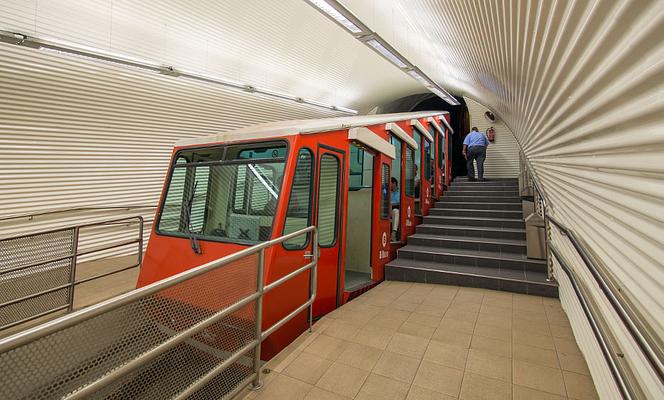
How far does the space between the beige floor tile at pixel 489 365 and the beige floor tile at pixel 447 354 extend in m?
0.05

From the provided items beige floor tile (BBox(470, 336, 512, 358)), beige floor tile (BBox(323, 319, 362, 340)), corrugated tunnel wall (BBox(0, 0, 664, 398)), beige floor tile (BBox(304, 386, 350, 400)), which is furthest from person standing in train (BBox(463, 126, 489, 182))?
beige floor tile (BBox(304, 386, 350, 400))

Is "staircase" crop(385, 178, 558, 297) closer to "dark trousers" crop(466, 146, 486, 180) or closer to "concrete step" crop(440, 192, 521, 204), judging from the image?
"concrete step" crop(440, 192, 521, 204)

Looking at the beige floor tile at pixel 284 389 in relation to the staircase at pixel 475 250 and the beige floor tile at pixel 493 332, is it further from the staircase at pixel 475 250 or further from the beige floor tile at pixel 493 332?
the staircase at pixel 475 250

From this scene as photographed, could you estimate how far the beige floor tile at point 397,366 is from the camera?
77.9 inches

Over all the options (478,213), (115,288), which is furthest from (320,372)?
(478,213)

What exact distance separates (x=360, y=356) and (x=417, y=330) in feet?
2.25

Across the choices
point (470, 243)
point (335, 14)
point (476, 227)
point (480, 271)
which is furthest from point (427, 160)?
point (335, 14)

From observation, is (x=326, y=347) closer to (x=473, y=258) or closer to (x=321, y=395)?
(x=321, y=395)

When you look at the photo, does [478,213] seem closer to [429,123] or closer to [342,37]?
[429,123]

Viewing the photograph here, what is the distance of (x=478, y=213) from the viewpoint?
18.1 feet

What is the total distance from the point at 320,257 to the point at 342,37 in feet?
20.6

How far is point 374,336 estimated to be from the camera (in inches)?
98.6

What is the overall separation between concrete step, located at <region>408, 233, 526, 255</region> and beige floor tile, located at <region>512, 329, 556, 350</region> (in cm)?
194

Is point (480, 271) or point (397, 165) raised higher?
point (397, 165)
